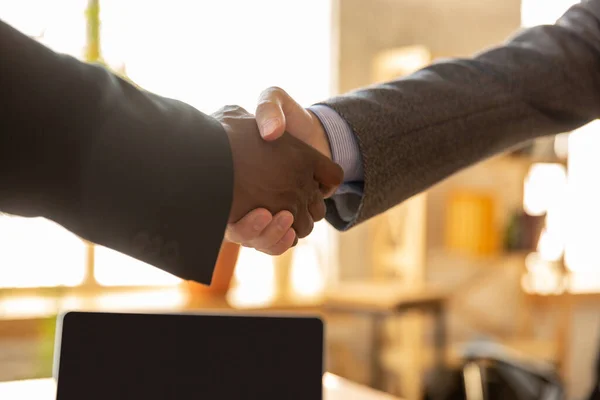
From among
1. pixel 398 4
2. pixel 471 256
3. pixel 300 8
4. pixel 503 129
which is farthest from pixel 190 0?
pixel 503 129

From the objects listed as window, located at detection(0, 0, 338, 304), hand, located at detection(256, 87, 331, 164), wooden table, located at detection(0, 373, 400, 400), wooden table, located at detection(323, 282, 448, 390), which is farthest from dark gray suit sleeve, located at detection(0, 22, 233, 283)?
wooden table, located at detection(323, 282, 448, 390)

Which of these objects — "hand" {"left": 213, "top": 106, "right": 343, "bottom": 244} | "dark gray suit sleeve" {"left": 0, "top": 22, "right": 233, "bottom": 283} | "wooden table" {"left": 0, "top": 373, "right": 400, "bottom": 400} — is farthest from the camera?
"wooden table" {"left": 0, "top": 373, "right": 400, "bottom": 400}

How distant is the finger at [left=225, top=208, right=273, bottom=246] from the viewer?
0.95 meters

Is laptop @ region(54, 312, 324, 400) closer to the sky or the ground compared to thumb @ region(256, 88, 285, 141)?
closer to the ground

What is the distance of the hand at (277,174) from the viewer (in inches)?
37.4

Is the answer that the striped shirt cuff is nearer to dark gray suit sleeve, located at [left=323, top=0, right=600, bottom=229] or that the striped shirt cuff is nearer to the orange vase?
dark gray suit sleeve, located at [left=323, top=0, right=600, bottom=229]

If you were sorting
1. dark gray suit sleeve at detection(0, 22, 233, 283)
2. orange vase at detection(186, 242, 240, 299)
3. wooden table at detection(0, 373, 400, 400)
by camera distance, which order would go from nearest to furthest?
dark gray suit sleeve at detection(0, 22, 233, 283)
wooden table at detection(0, 373, 400, 400)
orange vase at detection(186, 242, 240, 299)

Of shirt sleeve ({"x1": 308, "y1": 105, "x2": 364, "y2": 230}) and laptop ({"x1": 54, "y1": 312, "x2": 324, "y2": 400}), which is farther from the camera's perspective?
shirt sleeve ({"x1": 308, "y1": 105, "x2": 364, "y2": 230})

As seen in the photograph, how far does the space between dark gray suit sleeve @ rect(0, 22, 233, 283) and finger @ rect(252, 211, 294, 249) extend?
18cm

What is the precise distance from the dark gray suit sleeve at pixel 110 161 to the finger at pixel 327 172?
0.68 feet

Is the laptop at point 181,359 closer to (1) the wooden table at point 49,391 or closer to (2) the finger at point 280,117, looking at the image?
(2) the finger at point 280,117

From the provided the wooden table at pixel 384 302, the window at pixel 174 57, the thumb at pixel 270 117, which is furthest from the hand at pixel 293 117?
the wooden table at pixel 384 302

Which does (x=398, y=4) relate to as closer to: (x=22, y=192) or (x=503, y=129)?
(x=503, y=129)

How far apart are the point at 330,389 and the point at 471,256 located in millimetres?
2989
